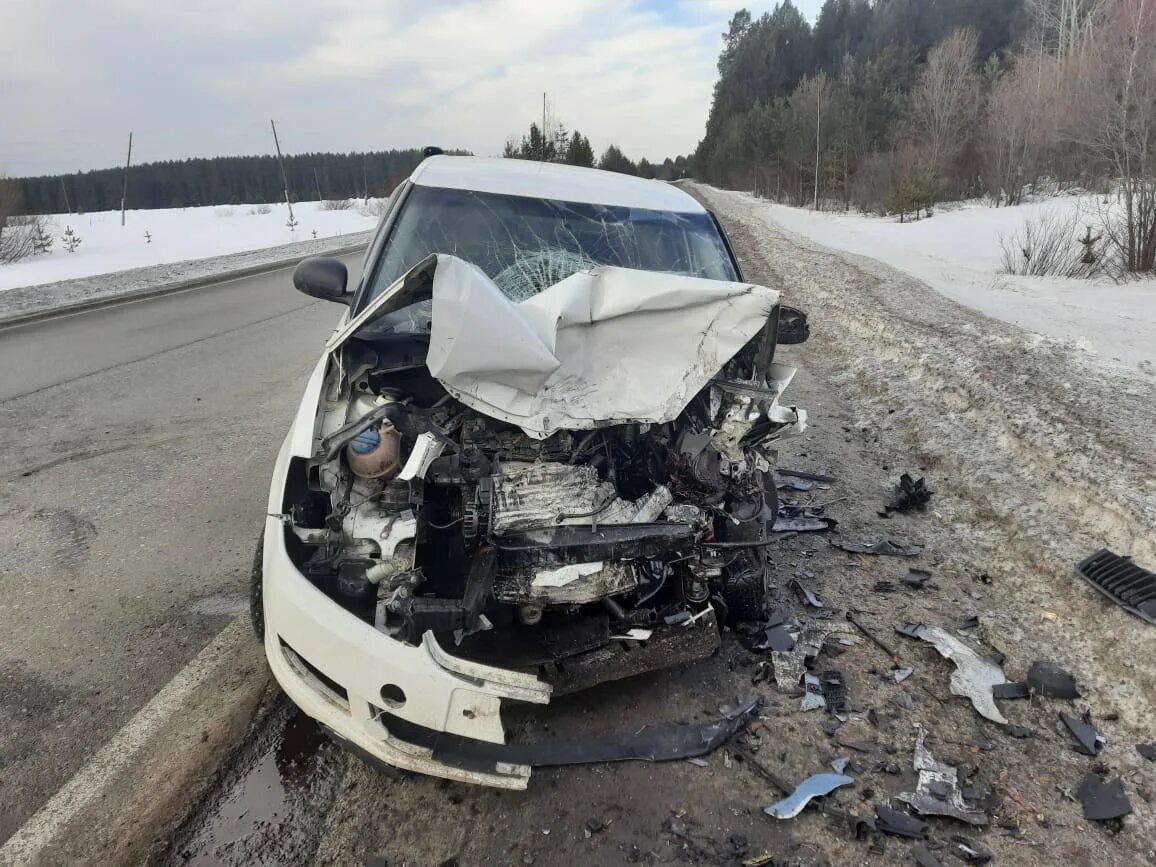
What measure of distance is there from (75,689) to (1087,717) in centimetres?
407

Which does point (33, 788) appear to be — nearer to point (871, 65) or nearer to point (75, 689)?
point (75, 689)

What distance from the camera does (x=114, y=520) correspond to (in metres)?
4.23

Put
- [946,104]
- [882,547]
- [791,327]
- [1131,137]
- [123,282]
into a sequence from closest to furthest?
[791,327] → [882,547] → [1131,137] → [123,282] → [946,104]

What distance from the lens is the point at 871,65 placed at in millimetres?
50562

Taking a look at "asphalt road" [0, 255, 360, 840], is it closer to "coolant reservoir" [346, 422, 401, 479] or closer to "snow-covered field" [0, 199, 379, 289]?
"coolant reservoir" [346, 422, 401, 479]

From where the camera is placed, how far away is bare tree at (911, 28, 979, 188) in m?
31.7

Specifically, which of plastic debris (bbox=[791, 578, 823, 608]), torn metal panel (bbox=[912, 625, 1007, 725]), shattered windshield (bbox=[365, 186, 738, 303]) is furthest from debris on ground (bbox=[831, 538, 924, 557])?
shattered windshield (bbox=[365, 186, 738, 303])

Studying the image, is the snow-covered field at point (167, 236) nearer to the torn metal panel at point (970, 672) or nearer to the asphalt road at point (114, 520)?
the asphalt road at point (114, 520)

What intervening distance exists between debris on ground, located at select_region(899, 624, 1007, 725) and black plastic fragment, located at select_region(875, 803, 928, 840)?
69 cm

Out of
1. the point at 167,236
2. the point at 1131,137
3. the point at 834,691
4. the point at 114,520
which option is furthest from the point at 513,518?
the point at 167,236

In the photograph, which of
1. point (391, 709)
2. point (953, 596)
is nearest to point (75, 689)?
point (391, 709)

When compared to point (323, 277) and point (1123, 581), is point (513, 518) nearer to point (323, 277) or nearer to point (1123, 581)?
point (323, 277)

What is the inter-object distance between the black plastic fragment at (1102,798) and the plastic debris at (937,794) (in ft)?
1.20

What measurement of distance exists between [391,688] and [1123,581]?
11.1 ft
